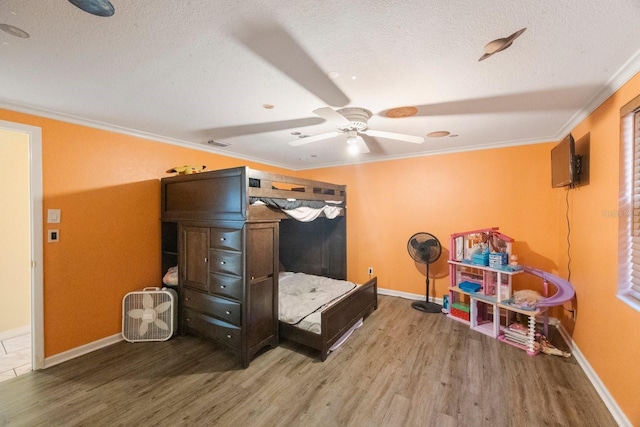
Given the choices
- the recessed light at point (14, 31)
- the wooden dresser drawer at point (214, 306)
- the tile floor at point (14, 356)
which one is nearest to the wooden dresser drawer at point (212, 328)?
the wooden dresser drawer at point (214, 306)

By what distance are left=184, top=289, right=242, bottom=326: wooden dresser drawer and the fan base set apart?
2600 mm

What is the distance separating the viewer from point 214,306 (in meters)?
2.64

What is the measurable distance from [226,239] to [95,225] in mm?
1486

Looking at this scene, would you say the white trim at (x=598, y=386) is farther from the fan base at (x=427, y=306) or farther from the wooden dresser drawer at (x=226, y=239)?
the wooden dresser drawer at (x=226, y=239)

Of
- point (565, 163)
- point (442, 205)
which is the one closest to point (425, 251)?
point (442, 205)

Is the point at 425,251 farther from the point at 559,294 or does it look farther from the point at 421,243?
the point at 559,294

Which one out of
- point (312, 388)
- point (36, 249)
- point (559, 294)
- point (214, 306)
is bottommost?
point (312, 388)

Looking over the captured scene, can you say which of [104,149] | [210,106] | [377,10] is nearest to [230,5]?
[377,10]

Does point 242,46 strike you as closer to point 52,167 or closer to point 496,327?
point 52,167

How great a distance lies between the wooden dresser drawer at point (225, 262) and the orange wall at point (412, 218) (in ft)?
3.60

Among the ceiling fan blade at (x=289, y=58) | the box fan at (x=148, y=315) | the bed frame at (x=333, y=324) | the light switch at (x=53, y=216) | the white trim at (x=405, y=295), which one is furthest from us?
the white trim at (x=405, y=295)

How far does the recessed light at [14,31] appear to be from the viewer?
1260mm

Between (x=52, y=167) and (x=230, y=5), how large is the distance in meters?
2.53

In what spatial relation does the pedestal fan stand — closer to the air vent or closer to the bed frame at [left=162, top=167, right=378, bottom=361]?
the bed frame at [left=162, top=167, right=378, bottom=361]
